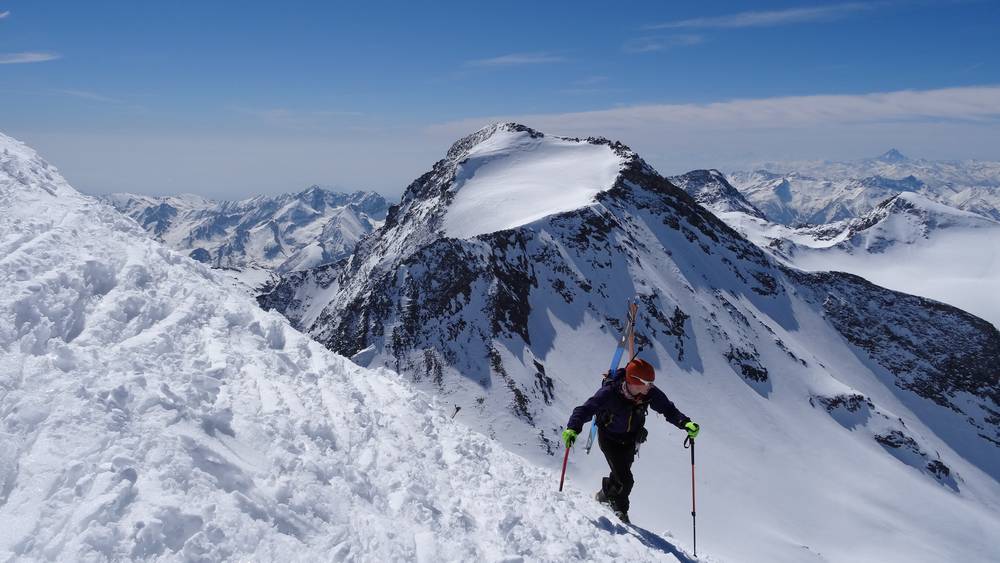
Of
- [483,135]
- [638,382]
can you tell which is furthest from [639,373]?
[483,135]

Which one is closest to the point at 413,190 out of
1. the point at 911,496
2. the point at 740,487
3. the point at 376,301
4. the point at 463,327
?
the point at 376,301

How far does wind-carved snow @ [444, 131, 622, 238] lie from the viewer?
88.4 meters

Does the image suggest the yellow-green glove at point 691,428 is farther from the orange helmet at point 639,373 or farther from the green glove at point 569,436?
the green glove at point 569,436

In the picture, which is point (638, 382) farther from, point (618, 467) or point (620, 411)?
point (618, 467)

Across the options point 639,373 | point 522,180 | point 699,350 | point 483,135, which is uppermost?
point 483,135

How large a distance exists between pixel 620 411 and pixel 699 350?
2810 inches

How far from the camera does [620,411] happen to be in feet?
38.6

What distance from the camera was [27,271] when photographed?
9492 mm

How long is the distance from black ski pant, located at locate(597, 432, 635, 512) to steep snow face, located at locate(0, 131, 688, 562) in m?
0.52

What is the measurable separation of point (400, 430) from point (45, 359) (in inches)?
235

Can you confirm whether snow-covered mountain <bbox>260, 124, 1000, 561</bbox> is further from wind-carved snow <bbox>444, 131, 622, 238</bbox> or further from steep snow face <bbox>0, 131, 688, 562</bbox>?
steep snow face <bbox>0, 131, 688, 562</bbox>

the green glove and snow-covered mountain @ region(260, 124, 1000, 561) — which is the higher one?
the green glove

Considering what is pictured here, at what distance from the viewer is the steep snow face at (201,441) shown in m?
6.23

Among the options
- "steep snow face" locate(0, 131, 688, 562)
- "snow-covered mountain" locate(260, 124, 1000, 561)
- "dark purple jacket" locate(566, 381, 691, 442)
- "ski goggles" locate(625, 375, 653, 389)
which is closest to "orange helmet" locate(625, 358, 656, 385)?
"ski goggles" locate(625, 375, 653, 389)
